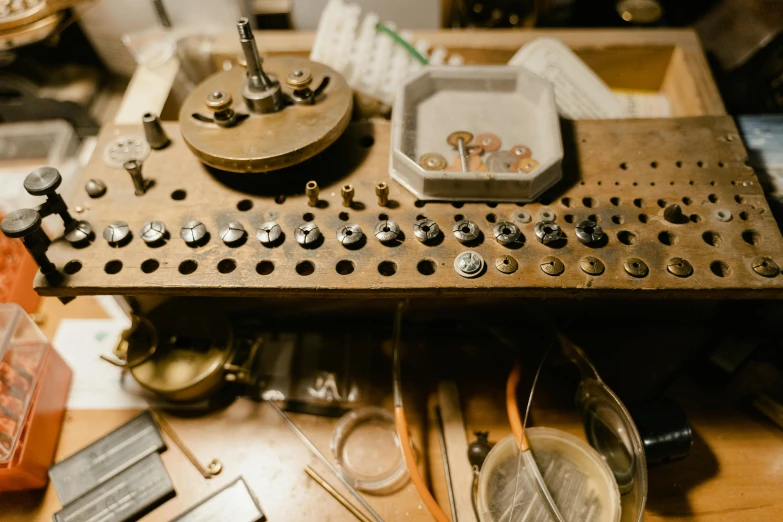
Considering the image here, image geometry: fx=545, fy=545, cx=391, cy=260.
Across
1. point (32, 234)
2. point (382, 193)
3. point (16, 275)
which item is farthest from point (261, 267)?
point (16, 275)

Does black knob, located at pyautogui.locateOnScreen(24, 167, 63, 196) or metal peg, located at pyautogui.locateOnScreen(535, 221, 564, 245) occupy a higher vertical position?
black knob, located at pyautogui.locateOnScreen(24, 167, 63, 196)

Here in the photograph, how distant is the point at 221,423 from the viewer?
1023 millimetres

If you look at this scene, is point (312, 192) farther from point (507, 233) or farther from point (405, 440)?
point (405, 440)

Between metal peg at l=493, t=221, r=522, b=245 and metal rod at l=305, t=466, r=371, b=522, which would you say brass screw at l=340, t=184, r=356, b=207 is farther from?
metal rod at l=305, t=466, r=371, b=522

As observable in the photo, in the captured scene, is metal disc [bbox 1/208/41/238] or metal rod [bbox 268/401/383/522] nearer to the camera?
metal disc [bbox 1/208/41/238]

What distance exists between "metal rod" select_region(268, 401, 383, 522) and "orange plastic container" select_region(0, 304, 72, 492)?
0.40 metres

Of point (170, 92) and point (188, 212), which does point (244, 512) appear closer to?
point (188, 212)

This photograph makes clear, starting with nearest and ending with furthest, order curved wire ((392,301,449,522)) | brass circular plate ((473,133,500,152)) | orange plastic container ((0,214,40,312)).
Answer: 1. curved wire ((392,301,449,522))
2. brass circular plate ((473,133,500,152))
3. orange plastic container ((0,214,40,312))

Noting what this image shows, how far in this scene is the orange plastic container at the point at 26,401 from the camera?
912 millimetres

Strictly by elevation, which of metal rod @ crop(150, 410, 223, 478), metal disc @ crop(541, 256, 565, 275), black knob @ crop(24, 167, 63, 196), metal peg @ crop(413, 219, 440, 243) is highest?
black knob @ crop(24, 167, 63, 196)

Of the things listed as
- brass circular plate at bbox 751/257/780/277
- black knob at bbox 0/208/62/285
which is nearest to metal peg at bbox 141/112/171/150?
black knob at bbox 0/208/62/285

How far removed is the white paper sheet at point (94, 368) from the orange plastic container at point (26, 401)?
1.5 inches

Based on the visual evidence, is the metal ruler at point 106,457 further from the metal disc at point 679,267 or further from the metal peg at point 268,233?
the metal disc at point 679,267

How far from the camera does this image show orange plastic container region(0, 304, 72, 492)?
2.99 ft
